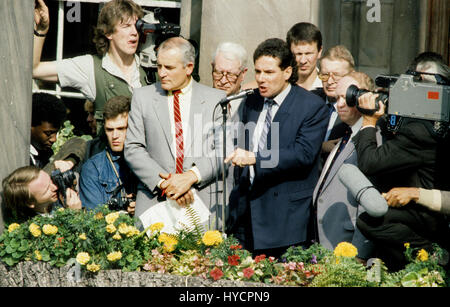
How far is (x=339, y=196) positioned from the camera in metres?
6.09

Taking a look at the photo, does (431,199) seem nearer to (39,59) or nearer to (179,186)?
(179,186)

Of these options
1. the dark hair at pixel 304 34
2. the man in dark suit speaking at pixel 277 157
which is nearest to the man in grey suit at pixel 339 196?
the man in dark suit speaking at pixel 277 157

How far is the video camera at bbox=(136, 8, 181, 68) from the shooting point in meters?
6.90

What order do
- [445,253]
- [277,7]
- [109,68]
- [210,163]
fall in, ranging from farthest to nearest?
[277,7], [109,68], [210,163], [445,253]

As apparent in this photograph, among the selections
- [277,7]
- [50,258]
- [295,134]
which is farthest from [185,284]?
[277,7]

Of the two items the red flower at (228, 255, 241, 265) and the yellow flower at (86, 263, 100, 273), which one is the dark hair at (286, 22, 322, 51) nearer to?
the red flower at (228, 255, 241, 265)

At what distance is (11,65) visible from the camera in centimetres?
642

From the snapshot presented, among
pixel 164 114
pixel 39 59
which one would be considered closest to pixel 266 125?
pixel 164 114

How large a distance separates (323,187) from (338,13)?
258cm

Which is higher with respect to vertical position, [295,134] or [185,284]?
[295,134]

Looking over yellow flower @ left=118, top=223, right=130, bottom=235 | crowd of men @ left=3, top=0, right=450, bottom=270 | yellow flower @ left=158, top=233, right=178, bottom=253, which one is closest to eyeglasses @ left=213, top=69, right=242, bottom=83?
crowd of men @ left=3, top=0, right=450, bottom=270

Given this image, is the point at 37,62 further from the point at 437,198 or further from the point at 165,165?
the point at 437,198

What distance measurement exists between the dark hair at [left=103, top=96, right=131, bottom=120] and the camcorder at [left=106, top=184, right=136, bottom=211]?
545mm

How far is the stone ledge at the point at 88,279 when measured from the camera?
18.0 ft
